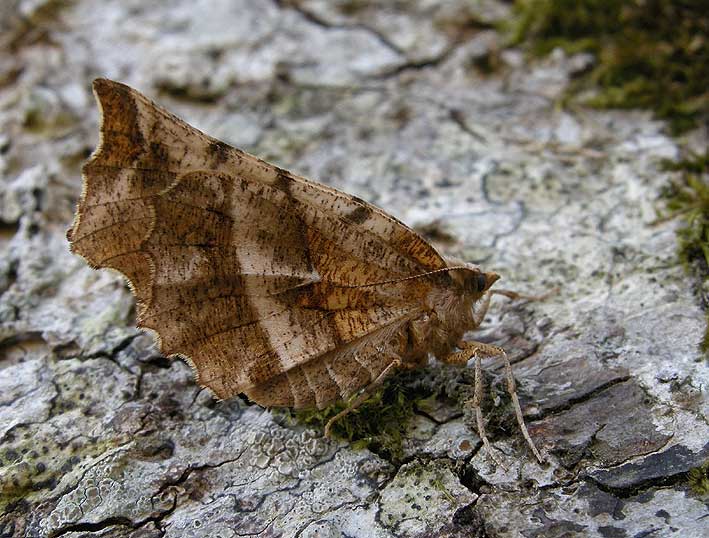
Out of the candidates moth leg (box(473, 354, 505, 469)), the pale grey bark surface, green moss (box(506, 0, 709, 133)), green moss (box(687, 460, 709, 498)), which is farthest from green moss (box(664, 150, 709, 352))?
moth leg (box(473, 354, 505, 469))

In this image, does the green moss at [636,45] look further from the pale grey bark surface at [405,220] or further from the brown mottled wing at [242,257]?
the brown mottled wing at [242,257]

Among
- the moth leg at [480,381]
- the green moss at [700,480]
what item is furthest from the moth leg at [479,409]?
the green moss at [700,480]

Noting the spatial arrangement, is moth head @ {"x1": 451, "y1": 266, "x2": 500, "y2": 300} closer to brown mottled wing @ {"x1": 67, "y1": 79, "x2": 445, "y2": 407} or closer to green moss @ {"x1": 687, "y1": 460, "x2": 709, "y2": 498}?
brown mottled wing @ {"x1": 67, "y1": 79, "x2": 445, "y2": 407}

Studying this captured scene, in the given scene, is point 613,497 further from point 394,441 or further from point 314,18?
point 314,18

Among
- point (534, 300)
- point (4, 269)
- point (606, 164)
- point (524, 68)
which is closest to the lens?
point (534, 300)

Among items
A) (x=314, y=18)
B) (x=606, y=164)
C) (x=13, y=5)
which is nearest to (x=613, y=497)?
(x=606, y=164)
